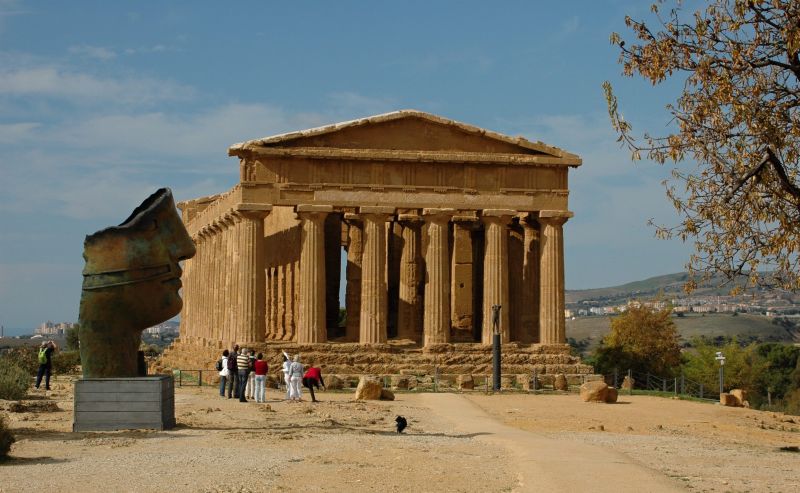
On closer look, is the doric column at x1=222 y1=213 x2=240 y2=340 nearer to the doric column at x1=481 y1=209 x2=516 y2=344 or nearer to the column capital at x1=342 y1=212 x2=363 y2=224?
the column capital at x1=342 y1=212 x2=363 y2=224

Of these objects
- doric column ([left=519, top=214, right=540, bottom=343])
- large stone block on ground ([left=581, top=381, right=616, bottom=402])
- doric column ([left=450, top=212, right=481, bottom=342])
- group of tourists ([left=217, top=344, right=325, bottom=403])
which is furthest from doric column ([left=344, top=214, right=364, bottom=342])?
group of tourists ([left=217, top=344, right=325, bottom=403])

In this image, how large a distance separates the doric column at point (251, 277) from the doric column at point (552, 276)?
1064 cm

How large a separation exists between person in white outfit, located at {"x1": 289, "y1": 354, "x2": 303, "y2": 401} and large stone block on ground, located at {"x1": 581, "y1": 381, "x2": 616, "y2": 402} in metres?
9.36

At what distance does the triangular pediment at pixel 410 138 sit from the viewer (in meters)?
43.7

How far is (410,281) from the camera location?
157ft

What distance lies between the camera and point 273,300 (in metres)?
50.2

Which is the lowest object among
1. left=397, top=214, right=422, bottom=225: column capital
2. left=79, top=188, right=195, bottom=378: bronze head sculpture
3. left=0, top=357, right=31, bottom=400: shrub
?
left=0, top=357, right=31, bottom=400: shrub

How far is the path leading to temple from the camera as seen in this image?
1562 centimetres

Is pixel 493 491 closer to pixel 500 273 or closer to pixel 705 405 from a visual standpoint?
pixel 705 405

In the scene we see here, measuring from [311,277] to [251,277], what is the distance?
86.6 inches

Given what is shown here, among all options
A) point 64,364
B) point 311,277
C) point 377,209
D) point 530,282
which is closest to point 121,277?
point 311,277

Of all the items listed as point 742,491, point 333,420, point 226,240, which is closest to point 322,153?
point 226,240

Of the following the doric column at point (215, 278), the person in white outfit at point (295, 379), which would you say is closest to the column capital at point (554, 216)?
the doric column at point (215, 278)

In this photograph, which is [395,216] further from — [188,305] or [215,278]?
[188,305]
